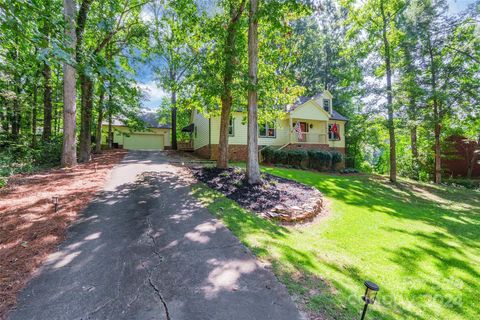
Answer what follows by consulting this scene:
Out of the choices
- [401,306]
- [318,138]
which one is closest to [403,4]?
[318,138]

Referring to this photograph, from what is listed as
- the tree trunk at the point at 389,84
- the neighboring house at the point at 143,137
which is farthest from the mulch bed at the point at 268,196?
the neighboring house at the point at 143,137

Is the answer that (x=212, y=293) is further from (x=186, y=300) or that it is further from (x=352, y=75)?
(x=352, y=75)

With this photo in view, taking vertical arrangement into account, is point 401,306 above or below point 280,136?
below

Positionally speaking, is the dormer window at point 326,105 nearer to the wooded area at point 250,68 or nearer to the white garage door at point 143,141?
the wooded area at point 250,68

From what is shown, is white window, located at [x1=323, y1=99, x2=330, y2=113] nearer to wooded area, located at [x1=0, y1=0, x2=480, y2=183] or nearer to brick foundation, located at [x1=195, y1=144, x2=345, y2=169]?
brick foundation, located at [x1=195, y1=144, x2=345, y2=169]

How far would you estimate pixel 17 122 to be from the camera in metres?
14.8

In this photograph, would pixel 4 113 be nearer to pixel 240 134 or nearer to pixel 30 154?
pixel 30 154

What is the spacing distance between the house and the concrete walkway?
12771 mm

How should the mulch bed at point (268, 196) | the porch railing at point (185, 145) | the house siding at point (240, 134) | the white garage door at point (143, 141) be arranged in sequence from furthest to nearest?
the white garage door at point (143, 141) < the porch railing at point (185, 145) < the house siding at point (240, 134) < the mulch bed at point (268, 196)

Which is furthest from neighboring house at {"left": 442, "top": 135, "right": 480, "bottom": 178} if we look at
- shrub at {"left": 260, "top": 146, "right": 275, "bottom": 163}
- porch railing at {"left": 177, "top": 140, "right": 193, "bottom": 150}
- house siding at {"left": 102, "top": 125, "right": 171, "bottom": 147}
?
house siding at {"left": 102, "top": 125, "right": 171, "bottom": 147}

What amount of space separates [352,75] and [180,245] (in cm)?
1618

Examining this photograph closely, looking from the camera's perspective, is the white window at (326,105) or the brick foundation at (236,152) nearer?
the brick foundation at (236,152)

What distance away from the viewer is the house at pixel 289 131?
18172mm

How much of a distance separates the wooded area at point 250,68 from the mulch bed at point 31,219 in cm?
301
